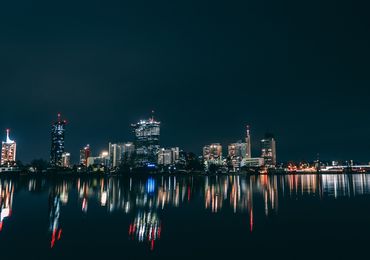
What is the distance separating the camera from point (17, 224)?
22141 millimetres

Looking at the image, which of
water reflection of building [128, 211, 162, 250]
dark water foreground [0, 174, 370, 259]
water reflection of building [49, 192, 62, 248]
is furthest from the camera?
water reflection of building [49, 192, 62, 248]

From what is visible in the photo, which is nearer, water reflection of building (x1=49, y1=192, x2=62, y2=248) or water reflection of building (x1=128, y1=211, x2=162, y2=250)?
water reflection of building (x1=128, y1=211, x2=162, y2=250)

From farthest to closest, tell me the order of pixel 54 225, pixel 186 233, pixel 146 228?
pixel 54 225 → pixel 146 228 → pixel 186 233

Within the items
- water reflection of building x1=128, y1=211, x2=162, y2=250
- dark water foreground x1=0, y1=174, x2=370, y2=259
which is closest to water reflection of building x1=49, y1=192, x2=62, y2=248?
dark water foreground x1=0, y1=174, x2=370, y2=259

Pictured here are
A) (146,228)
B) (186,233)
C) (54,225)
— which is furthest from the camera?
(54,225)

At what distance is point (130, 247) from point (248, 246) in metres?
5.84

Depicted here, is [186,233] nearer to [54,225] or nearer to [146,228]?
[146,228]

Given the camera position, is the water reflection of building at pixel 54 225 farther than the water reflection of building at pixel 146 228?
Yes

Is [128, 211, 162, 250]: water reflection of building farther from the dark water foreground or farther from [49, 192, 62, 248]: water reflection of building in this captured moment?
[49, 192, 62, 248]: water reflection of building

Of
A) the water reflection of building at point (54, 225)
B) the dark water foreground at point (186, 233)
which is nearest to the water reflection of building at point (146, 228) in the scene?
the dark water foreground at point (186, 233)

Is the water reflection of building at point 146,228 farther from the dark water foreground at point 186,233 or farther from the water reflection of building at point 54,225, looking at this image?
the water reflection of building at point 54,225

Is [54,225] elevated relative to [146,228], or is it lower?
lower

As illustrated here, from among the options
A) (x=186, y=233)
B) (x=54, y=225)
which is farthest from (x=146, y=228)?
(x=54, y=225)

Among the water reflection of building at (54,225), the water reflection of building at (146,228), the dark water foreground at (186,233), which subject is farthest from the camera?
the water reflection of building at (54,225)
